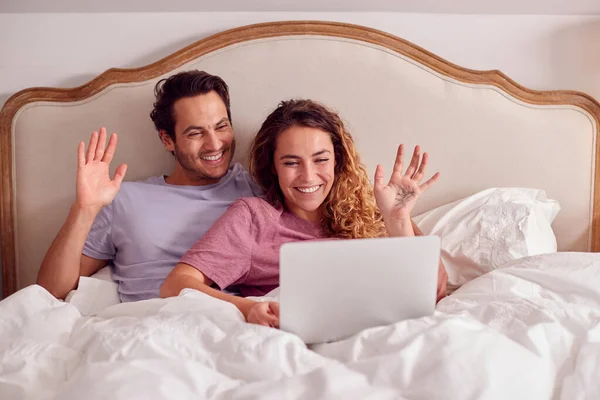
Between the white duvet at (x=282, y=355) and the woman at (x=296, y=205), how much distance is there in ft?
0.94

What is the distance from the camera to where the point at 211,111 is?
5.93ft

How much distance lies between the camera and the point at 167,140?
73.8 inches

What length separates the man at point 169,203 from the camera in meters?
1.71

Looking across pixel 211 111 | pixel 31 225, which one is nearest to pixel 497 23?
pixel 211 111

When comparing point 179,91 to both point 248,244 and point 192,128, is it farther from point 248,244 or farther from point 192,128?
point 248,244

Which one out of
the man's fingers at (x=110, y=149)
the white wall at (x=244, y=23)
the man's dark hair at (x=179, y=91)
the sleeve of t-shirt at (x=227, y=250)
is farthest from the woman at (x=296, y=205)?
the white wall at (x=244, y=23)

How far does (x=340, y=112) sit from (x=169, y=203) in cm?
67

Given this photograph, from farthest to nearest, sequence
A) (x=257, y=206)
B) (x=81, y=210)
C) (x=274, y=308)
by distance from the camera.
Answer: (x=257, y=206) < (x=81, y=210) < (x=274, y=308)

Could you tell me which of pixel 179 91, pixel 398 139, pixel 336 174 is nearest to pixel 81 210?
pixel 179 91

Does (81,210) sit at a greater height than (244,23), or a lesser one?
lesser

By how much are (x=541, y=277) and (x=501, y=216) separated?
1.47 feet

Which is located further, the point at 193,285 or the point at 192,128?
the point at 192,128

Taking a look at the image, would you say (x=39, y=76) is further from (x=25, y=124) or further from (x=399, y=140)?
(x=399, y=140)

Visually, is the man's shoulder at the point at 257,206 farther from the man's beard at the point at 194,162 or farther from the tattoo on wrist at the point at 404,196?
the tattoo on wrist at the point at 404,196
